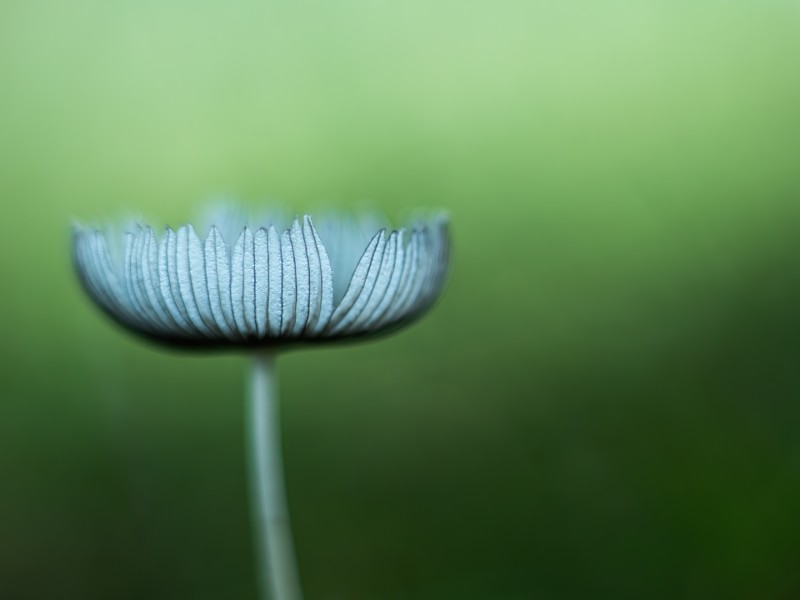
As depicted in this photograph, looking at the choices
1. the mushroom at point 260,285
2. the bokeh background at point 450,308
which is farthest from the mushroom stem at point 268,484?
the bokeh background at point 450,308

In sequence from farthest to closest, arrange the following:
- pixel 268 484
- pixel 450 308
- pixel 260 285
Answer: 1. pixel 450 308
2. pixel 268 484
3. pixel 260 285

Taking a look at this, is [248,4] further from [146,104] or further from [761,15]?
[761,15]

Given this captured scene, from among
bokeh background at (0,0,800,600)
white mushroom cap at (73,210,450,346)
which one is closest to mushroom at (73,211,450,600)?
white mushroom cap at (73,210,450,346)

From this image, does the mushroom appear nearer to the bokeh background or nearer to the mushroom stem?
the mushroom stem

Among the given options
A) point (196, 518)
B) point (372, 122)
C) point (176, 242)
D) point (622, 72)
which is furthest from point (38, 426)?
point (622, 72)

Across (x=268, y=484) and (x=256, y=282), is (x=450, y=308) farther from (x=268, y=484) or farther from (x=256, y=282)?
(x=256, y=282)

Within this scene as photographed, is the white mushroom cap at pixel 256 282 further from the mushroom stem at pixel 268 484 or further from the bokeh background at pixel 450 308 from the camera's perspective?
the bokeh background at pixel 450 308

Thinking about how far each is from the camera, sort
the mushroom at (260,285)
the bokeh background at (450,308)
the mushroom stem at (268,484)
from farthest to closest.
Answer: the bokeh background at (450,308)
the mushroom stem at (268,484)
the mushroom at (260,285)

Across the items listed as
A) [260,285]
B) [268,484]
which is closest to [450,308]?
[268,484]
